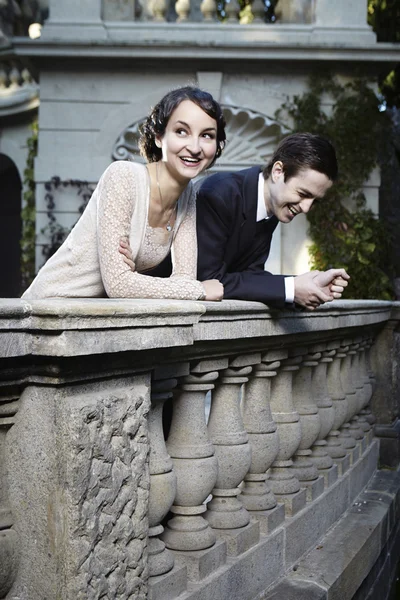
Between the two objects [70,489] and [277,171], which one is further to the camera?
[277,171]

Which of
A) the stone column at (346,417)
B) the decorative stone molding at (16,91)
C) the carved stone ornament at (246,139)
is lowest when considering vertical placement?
the stone column at (346,417)

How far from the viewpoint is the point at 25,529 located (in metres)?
1.52

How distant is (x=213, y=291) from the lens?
2.39 meters

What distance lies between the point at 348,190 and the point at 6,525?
8919 millimetres

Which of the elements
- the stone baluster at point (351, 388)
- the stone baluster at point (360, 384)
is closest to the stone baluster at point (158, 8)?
the stone baluster at point (360, 384)

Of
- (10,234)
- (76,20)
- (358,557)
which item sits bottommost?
(358,557)

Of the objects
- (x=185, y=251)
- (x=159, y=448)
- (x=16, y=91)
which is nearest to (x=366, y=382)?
(x=185, y=251)

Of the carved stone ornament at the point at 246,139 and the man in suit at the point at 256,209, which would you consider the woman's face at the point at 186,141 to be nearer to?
the man in suit at the point at 256,209

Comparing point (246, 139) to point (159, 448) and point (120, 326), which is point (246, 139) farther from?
point (120, 326)

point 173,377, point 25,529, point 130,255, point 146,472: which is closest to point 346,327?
point 130,255

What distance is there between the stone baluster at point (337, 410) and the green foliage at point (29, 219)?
7.12 meters

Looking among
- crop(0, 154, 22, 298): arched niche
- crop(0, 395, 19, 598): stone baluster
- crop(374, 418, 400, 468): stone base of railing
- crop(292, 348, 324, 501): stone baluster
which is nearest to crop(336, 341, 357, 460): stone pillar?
crop(292, 348, 324, 501): stone baluster

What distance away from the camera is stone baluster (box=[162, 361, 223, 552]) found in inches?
82.0

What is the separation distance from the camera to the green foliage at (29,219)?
1035cm
